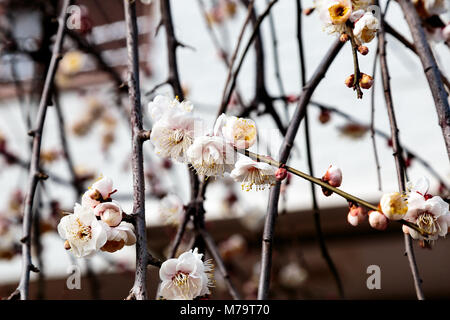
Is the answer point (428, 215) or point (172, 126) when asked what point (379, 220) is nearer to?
point (428, 215)

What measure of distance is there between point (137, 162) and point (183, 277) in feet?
0.43

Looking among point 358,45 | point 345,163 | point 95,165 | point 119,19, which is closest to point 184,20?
point 119,19

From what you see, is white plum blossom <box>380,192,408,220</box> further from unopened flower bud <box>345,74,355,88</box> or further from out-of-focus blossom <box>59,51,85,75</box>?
out-of-focus blossom <box>59,51,85,75</box>

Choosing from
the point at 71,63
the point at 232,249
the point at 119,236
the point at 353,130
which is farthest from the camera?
the point at 71,63

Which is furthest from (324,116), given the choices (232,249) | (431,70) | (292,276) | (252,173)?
(292,276)

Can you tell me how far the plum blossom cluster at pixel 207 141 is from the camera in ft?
1.70

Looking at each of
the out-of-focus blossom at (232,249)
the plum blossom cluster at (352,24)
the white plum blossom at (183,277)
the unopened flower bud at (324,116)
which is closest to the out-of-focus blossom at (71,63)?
the out-of-focus blossom at (232,249)

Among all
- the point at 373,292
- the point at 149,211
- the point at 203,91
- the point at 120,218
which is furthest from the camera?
the point at 203,91

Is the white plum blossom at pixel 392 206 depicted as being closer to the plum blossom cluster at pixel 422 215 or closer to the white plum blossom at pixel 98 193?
the plum blossom cluster at pixel 422 215

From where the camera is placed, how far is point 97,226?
1.66ft

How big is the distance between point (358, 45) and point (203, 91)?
205cm

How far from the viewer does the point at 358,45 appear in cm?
57

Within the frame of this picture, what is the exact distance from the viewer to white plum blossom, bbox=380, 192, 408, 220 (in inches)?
19.6
